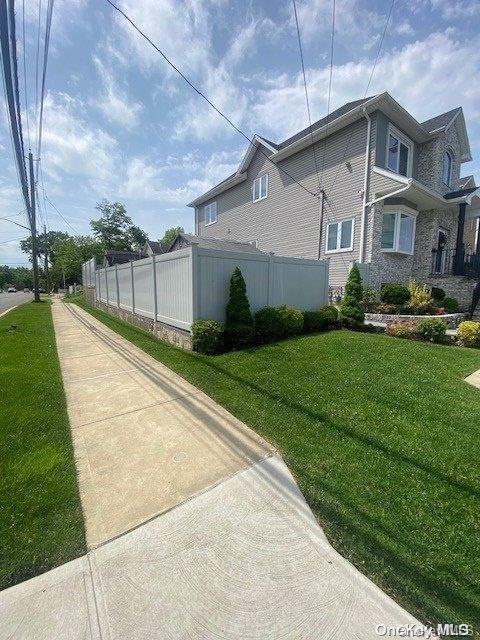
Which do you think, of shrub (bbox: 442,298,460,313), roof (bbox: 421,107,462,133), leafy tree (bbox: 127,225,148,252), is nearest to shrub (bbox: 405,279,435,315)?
shrub (bbox: 442,298,460,313)

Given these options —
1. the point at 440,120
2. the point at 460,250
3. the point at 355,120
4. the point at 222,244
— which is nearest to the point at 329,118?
the point at 355,120

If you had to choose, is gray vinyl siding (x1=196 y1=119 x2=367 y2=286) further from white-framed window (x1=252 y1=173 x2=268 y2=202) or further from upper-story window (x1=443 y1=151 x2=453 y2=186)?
upper-story window (x1=443 y1=151 x2=453 y2=186)

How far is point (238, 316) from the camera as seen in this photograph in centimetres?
713

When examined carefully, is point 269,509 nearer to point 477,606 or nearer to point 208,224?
point 477,606

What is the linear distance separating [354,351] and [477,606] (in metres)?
5.26

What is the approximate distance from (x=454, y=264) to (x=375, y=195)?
5760 mm

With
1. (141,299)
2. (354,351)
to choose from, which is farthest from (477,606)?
(141,299)

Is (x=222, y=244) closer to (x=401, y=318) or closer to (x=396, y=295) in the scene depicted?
(x=396, y=295)

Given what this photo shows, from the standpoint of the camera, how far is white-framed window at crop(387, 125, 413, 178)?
12078mm

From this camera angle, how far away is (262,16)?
6.07m

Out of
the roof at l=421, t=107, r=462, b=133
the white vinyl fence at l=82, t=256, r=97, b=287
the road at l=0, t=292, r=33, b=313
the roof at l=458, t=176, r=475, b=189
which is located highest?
the roof at l=421, t=107, r=462, b=133

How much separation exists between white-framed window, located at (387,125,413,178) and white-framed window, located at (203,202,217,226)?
490 inches

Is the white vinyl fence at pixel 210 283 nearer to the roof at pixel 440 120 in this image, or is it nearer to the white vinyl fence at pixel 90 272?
the roof at pixel 440 120

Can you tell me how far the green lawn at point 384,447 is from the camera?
6.05 ft
